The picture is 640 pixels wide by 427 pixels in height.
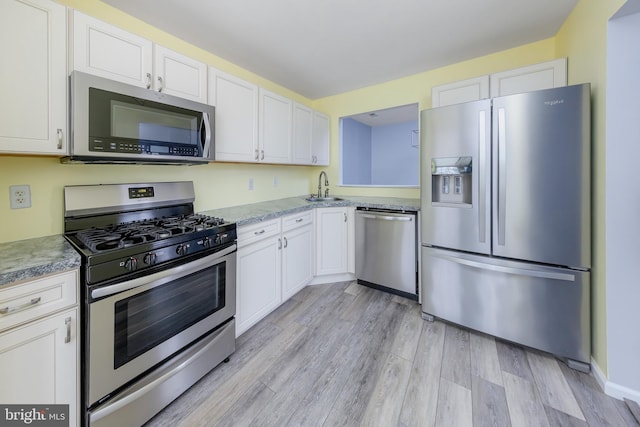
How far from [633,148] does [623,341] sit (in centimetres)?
107

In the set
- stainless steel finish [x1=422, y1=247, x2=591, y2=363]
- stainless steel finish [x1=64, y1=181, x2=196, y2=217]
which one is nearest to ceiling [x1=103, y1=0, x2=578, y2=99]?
stainless steel finish [x1=64, y1=181, x2=196, y2=217]

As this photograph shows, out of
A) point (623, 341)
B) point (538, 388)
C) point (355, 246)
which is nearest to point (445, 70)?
point (355, 246)

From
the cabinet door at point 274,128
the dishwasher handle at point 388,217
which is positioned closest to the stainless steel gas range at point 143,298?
the cabinet door at point 274,128

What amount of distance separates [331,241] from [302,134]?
1365 mm

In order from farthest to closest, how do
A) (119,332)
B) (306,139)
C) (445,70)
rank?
(306,139)
(445,70)
(119,332)

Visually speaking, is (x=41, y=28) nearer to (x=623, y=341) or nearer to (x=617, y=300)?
(x=617, y=300)

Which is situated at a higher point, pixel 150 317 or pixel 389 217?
pixel 389 217

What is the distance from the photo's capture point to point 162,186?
1992mm

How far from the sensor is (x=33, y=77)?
1224mm

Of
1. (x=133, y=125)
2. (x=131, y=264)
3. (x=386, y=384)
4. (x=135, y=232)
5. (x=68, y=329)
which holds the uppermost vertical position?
(x=133, y=125)

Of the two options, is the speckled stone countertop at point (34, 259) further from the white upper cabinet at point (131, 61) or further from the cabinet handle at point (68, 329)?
the white upper cabinet at point (131, 61)

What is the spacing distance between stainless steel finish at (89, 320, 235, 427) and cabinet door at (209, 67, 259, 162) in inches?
54.5
